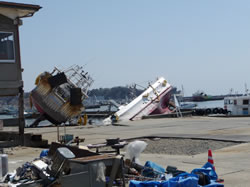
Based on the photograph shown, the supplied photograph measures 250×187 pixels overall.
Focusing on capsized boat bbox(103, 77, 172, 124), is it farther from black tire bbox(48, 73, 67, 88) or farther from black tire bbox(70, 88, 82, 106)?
black tire bbox(48, 73, 67, 88)

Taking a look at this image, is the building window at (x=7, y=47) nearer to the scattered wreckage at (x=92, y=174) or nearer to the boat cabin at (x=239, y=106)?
the scattered wreckage at (x=92, y=174)

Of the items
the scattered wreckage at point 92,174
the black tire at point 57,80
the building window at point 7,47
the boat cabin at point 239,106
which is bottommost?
the boat cabin at point 239,106

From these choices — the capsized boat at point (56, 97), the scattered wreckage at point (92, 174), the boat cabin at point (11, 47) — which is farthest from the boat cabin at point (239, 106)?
the scattered wreckage at point (92, 174)

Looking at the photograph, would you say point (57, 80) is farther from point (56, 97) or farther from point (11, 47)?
point (11, 47)

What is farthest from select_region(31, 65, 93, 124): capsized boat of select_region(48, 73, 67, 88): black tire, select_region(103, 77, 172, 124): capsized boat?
select_region(103, 77, 172, 124): capsized boat

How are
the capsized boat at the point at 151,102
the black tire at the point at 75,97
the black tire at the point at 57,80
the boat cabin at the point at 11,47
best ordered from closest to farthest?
the boat cabin at the point at 11,47
the black tire at the point at 75,97
the black tire at the point at 57,80
the capsized boat at the point at 151,102

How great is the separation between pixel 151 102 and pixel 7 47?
30.9 meters

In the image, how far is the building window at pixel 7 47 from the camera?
19044 millimetres

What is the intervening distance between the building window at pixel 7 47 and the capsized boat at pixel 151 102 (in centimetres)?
2556

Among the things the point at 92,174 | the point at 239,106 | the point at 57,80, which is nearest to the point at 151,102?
the point at 239,106

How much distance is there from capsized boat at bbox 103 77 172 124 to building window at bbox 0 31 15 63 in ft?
83.8

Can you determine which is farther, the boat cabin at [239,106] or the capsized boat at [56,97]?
the boat cabin at [239,106]

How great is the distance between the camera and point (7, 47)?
63.0 feet

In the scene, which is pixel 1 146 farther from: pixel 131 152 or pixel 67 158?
pixel 67 158
